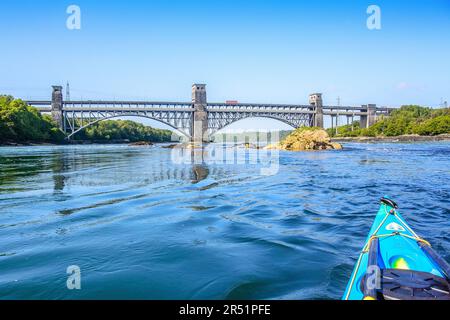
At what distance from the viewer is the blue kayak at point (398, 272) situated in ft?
8.58

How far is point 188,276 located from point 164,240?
146 cm

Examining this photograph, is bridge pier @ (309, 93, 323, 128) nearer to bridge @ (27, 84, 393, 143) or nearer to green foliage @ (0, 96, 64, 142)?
bridge @ (27, 84, 393, 143)

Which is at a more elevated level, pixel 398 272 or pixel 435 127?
pixel 435 127

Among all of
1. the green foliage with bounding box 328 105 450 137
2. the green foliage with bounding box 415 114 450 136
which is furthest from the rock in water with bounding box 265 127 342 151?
the green foliage with bounding box 328 105 450 137

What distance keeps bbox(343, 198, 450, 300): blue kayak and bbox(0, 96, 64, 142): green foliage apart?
185 feet

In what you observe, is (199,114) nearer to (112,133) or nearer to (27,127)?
(112,133)

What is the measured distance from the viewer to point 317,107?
92.4 m

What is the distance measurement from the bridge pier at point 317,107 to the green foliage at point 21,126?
62.4 metres

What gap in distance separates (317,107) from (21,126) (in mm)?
70085

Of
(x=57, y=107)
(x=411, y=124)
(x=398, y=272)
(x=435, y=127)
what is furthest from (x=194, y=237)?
(x=411, y=124)

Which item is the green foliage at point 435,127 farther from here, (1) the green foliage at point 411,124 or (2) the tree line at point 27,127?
(2) the tree line at point 27,127

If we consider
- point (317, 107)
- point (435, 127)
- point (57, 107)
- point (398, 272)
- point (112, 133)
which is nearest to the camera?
point (398, 272)
